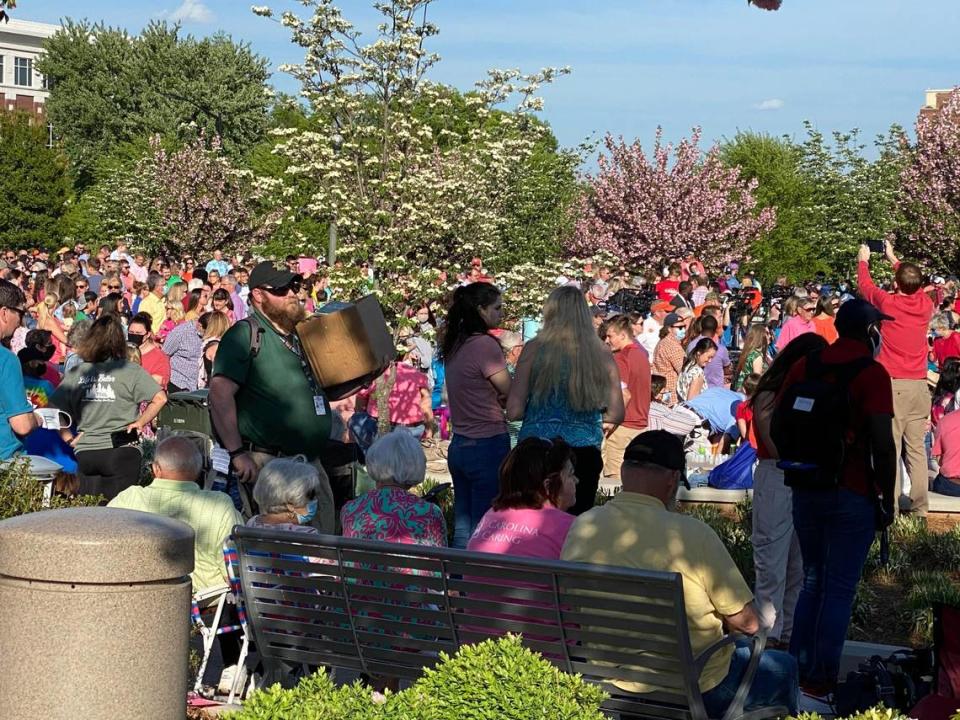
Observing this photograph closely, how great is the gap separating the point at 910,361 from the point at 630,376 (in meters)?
2.06

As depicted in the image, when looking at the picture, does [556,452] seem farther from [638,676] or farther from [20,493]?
[20,493]

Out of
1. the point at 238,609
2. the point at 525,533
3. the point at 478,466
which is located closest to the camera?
the point at 525,533

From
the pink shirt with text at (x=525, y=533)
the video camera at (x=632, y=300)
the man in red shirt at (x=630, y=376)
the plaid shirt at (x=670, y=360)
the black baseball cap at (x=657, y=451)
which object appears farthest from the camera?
the video camera at (x=632, y=300)

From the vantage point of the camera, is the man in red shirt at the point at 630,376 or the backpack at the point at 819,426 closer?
the backpack at the point at 819,426

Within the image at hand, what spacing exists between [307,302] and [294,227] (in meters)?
1.34

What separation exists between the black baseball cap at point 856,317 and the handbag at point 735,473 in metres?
4.95

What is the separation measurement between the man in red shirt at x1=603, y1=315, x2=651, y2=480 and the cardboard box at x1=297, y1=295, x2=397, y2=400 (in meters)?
4.15

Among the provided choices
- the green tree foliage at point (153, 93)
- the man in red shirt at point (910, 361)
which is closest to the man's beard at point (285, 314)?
the man in red shirt at point (910, 361)

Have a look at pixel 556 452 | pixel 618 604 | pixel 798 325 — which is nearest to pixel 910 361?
pixel 798 325

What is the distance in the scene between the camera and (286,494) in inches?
242

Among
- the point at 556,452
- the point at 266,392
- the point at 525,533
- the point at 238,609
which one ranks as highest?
the point at 266,392

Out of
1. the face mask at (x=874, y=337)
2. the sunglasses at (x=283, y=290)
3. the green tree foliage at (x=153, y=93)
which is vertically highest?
the green tree foliage at (x=153, y=93)

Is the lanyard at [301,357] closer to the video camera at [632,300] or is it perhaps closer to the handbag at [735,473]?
the handbag at [735,473]

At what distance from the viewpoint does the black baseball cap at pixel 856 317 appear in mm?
6484
